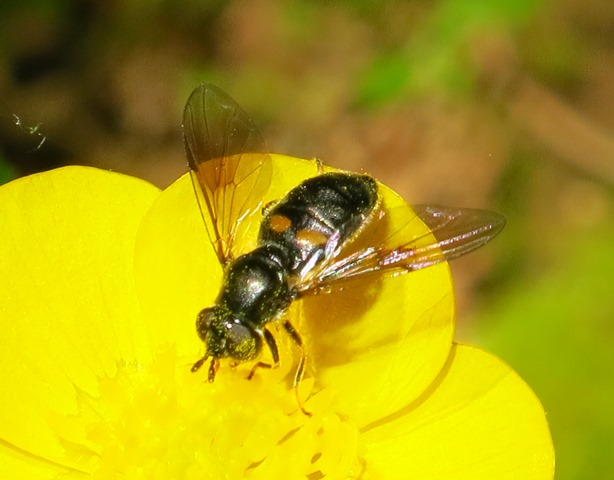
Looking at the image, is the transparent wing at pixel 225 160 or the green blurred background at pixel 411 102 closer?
the transparent wing at pixel 225 160

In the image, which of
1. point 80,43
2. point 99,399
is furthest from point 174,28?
point 99,399

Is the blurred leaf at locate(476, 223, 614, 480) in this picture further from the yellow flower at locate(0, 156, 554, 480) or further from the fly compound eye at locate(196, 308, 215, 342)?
the fly compound eye at locate(196, 308, 215, 342)

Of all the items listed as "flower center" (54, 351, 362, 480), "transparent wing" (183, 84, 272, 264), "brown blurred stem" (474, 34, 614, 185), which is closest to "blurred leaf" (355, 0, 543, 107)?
"brown blurred stem" (474, 34, 614, 185)

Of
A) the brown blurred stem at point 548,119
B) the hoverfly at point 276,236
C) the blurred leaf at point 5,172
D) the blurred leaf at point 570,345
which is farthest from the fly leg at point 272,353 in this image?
the brown blurred stem at point 548,119

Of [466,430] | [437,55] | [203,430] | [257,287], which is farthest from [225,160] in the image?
[437,55]

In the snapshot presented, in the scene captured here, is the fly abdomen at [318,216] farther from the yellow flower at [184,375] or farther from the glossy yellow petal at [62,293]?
the glossy yellow petal at [62,293]
